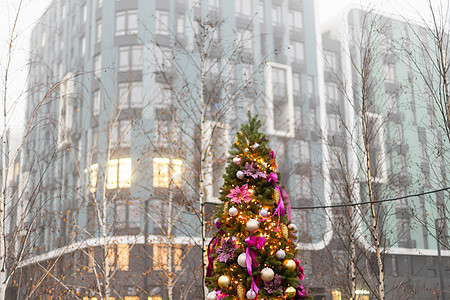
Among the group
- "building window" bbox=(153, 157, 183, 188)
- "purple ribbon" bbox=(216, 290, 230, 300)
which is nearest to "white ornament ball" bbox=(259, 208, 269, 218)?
"purple ribbon" bbox=(216, 290, 230, 300)

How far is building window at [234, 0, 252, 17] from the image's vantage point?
1321 inches

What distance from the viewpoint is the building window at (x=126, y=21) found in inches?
1232

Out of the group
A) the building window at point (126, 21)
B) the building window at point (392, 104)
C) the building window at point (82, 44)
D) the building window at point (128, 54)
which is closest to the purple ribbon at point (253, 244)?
the building window at point (392, 104)

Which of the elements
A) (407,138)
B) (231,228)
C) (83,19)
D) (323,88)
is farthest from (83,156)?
(231,228)

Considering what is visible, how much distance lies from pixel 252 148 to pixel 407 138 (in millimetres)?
31841

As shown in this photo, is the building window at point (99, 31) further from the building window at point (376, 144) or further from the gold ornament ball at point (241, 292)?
the gold ornament ball at point (241, 292)

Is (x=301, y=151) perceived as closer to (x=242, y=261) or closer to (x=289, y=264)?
(x=289, y=264)

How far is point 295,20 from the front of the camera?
36219mm

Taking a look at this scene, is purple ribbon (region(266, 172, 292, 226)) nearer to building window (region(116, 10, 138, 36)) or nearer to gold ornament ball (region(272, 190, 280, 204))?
gold ornament ball (region(272, 190, 280, 204))

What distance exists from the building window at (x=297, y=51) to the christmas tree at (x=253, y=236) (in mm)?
28405

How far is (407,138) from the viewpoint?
3709 centimetres

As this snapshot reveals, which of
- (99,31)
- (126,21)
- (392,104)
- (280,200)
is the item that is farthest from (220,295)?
(99,31)

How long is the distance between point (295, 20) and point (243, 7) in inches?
174

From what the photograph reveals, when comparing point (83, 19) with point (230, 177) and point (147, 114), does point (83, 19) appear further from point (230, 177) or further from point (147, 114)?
point (230, 177)
